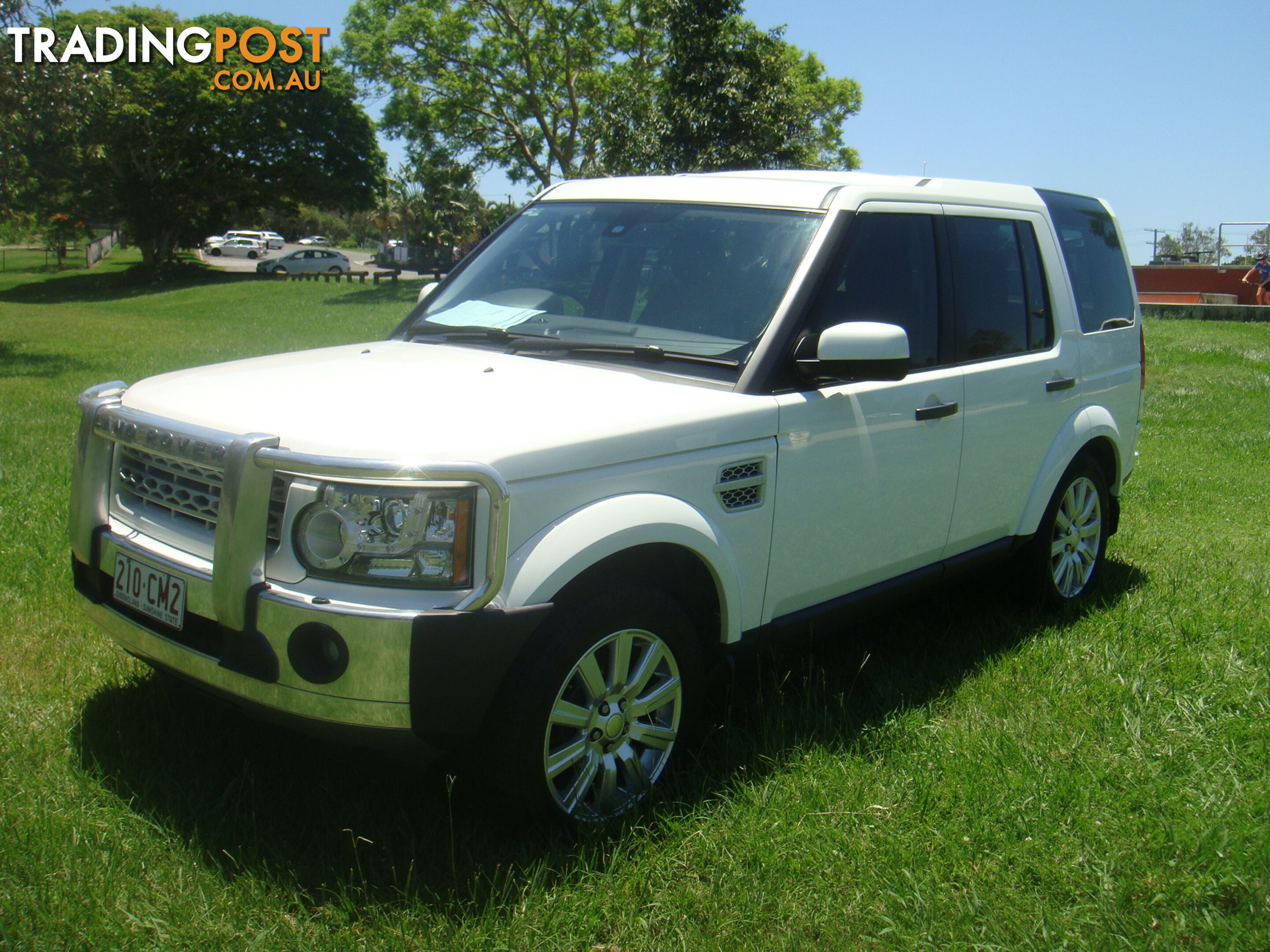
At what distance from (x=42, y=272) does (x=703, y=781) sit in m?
59.0

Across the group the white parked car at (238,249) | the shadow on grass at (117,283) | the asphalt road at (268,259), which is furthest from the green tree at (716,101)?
the white parked car at (238,249)

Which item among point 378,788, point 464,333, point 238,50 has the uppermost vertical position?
point 238,50

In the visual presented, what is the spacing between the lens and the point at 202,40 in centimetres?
4369

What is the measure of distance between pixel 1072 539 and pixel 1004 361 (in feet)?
4.06

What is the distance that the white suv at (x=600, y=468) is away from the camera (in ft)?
8.57

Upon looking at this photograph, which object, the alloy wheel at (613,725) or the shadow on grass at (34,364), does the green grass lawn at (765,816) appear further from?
the shadow on grass at (34,364)

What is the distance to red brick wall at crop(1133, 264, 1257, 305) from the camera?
32.6 m

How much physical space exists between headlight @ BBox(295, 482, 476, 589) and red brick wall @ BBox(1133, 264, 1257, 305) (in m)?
34.6

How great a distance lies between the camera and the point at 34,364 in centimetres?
1490

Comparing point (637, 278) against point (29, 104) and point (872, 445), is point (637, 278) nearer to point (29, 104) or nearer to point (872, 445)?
point (872, 445)

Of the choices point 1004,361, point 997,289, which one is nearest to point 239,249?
point 997,289

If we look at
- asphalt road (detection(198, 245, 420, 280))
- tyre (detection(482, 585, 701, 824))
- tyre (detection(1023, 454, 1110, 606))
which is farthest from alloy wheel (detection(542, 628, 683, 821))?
asphalt road (detection(198, 245, 420, 280))

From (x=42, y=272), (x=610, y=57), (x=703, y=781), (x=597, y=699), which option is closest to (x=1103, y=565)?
(x=703, y=781)

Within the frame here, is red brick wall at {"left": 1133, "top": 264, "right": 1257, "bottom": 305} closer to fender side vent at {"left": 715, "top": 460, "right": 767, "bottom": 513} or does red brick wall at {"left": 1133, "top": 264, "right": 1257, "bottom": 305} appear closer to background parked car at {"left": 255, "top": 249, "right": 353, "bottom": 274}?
fender side vent at {"left": 715, "top": 460, "right": 767, "bottom": 513}
